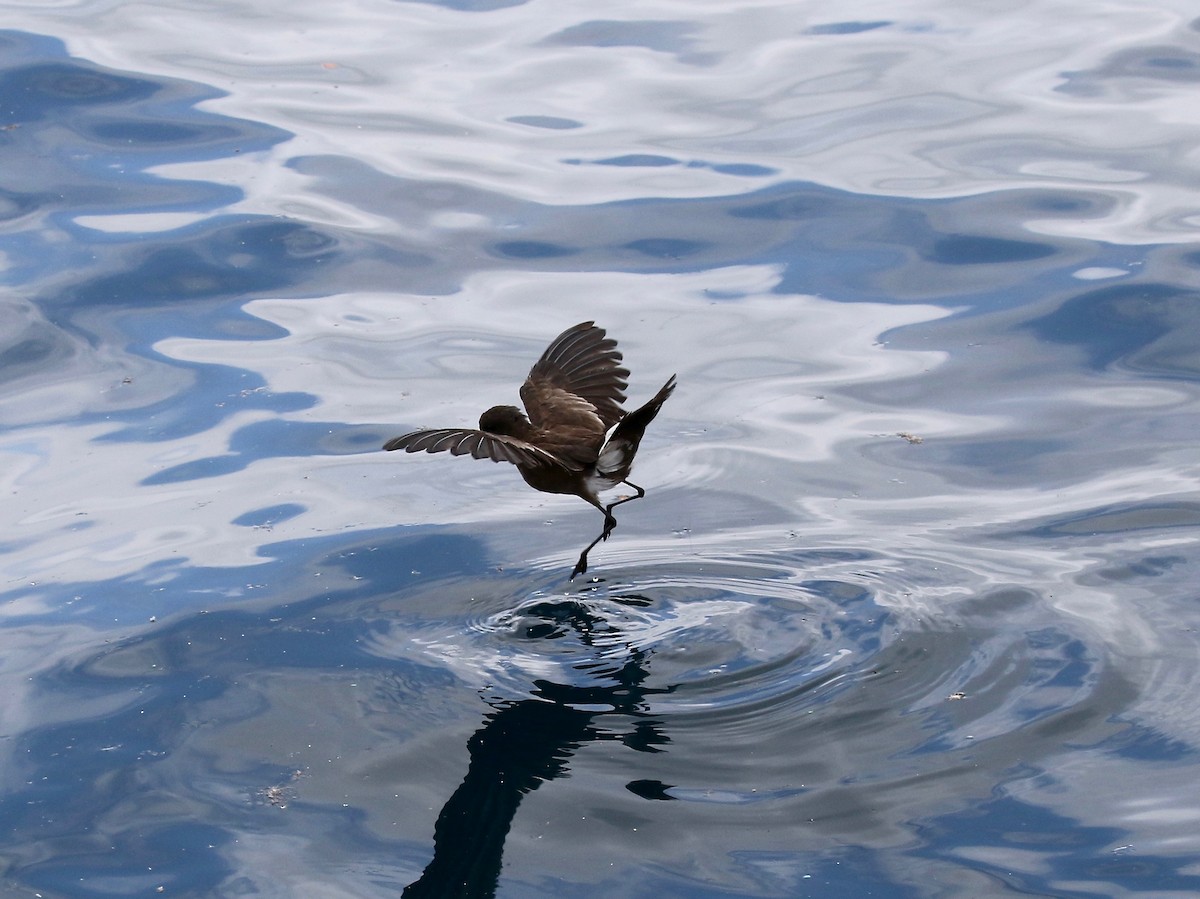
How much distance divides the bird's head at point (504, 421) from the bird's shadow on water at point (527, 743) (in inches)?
28.8

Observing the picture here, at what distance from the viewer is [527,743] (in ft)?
13.7

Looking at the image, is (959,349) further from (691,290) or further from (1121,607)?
(1121,607)

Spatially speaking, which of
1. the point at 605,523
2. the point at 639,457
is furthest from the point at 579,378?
the point at 605,523

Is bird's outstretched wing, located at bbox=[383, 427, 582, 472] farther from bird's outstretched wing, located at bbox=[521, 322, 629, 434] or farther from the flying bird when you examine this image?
bird's outstretched wing, located at bbox=[521, 322, 629, 434]

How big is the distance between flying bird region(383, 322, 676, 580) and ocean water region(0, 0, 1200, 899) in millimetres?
298

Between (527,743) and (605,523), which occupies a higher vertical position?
(605,523)

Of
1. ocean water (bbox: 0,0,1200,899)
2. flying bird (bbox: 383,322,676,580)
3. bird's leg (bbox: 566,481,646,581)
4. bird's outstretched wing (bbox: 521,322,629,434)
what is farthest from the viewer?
bird's outstretched wing (bbox: 521,322,629,434)

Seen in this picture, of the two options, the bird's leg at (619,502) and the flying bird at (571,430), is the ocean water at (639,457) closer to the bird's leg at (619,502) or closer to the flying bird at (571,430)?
the bird's leg at (619,502)

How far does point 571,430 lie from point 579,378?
0.54 m

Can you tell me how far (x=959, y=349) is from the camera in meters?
6.80

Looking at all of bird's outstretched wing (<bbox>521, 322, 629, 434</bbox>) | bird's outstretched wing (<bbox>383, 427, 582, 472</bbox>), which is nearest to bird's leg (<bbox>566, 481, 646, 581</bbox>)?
bird's outstretched wing (<bbox>521, 322, 629, 434</bbox>)

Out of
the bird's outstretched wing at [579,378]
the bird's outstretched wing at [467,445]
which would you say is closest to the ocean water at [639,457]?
the bird's outstretched wing at [579,378]

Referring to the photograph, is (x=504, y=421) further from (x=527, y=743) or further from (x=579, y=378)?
(x=527, y=743)

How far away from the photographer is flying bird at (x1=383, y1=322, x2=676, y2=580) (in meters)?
4.36
